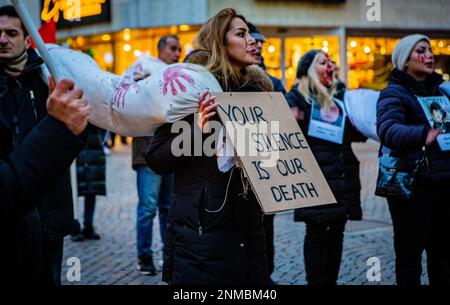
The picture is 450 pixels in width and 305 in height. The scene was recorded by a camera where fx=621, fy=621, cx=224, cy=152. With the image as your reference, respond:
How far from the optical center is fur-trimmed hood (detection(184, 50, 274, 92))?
3199 mm

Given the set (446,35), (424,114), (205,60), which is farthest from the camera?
(446,35)

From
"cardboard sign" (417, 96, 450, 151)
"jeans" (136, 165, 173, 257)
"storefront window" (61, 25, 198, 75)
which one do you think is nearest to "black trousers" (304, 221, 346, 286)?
"cardboard sign" (417, 96, 450, 151)

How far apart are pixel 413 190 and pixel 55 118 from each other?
281cm

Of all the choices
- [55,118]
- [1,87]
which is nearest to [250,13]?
Result: [1,87]

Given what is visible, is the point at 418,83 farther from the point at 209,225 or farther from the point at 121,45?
the point at 121,45

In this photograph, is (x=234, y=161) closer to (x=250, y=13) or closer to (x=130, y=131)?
(x=130, y=131)

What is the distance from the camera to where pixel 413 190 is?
4043mm

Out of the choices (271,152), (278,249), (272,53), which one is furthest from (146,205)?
(272,53)

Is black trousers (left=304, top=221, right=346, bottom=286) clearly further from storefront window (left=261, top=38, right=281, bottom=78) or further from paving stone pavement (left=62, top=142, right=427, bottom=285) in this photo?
storefront window (left=261, top=38, right=281, bottom=78)

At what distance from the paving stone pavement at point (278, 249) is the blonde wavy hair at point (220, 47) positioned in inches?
107

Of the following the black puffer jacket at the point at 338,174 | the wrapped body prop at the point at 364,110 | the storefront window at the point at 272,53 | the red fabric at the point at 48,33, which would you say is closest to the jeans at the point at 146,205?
the black puffer jacket at the point at 338,174

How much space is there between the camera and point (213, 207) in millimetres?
2984

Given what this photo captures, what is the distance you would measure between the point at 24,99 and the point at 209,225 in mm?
1308

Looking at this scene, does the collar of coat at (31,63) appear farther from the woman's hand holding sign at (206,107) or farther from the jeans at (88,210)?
the jeans at (88,210)
